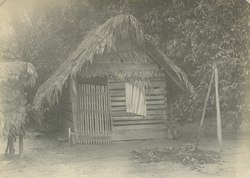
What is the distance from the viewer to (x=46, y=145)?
10062mm

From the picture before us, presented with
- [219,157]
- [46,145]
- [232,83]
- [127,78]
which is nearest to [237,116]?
[232,83]

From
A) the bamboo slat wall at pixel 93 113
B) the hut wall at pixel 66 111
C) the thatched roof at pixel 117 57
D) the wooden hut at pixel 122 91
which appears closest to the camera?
the thatched roof at pixel 117 57

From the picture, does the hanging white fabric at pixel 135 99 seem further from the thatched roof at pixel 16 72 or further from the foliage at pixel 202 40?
the thatched roof at pixel 16 72

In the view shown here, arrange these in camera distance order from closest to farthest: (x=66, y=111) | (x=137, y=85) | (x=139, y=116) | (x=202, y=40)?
(x=202, y=40), (x=137, y=85), (x=139, y=116), (x=66, y=111)

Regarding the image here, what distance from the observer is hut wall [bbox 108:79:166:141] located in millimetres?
10125

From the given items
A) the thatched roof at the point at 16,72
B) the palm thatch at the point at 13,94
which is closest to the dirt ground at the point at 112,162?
the palm thatch at the point at 13,94

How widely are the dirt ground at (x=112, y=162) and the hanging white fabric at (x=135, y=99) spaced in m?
0.72

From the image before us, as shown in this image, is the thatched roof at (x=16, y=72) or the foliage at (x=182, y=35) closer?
the thatched roof at (x=16, y=72)

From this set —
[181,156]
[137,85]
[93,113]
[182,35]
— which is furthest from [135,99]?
[181,156]

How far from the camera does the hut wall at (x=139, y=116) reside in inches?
399

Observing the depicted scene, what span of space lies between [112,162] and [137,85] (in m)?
2.82

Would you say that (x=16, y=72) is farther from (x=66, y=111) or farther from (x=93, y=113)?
(x=66, y=111)

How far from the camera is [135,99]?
10172mm

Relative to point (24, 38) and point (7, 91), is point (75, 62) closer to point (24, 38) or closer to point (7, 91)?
point (24, 38)
